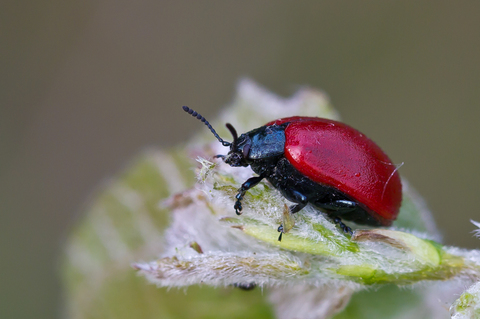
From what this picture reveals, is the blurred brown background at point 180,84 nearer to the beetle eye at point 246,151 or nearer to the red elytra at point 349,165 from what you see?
the red elytra at point 349,165

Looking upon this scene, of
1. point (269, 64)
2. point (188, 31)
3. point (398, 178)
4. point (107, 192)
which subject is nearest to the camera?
point (398, 178)

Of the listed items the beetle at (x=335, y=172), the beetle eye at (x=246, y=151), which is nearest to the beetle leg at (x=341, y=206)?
the beetle at (x=335, y=172)

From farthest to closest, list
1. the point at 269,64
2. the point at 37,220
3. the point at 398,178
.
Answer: the point at 269,64 → the point at 37,220 → the point at 398,178

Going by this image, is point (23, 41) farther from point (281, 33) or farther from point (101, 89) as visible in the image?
point (281, 33)

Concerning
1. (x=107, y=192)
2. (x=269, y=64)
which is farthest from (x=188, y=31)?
(x=107, y=192)

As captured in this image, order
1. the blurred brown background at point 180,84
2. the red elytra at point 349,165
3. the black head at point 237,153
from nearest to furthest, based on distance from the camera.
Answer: the red elytra at point 349,165 → the black head at point 237,153 → the blurred brown background at point 180,84

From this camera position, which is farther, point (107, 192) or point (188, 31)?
point (188, 31)

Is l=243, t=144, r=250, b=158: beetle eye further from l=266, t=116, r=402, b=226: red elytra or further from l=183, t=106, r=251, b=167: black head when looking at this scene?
l=266, t=116, r=402, b=226: red elytra
